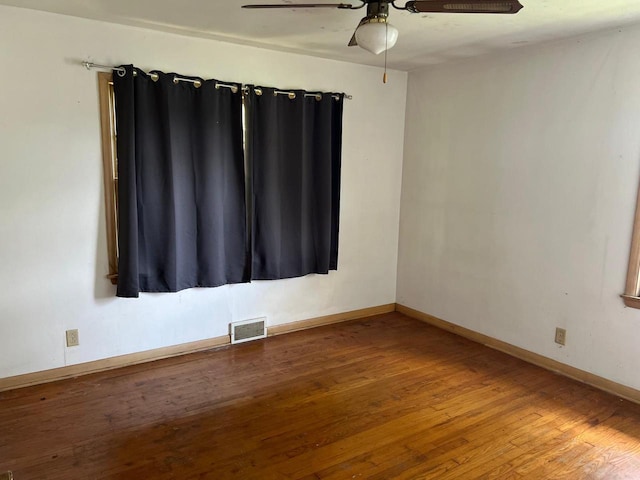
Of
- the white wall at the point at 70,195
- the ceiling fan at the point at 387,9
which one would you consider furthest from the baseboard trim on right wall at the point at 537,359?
the ceiling fan at the point at 387,9

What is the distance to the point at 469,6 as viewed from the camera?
1937 mm

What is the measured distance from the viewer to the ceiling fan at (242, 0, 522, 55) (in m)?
1.91

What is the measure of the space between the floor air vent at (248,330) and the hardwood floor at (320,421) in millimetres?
159

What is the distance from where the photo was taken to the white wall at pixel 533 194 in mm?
2947

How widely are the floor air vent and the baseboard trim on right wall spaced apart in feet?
5.15

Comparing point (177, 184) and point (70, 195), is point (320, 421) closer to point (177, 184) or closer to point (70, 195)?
point (177, 184)

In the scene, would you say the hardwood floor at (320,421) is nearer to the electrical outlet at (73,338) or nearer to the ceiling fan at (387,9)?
the electrical outlet at (73,338)

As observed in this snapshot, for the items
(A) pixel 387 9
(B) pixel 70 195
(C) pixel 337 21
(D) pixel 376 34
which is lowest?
(B) pixel 70 195

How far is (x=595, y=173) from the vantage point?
9.96 ft

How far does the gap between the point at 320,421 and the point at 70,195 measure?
217 centimetres

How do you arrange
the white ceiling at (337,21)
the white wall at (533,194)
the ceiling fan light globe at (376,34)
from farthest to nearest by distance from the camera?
the white wall at (533,194)
the white ceiling at (337,21)
the ceiling fan light globe at (376,34)

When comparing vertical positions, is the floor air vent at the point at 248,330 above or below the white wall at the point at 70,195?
below

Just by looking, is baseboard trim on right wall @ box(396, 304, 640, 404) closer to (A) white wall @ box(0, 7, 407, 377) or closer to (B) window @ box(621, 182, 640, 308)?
(B) window @ box(621, 182, 640, 308)

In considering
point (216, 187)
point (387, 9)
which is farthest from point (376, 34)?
point (216, 187)
